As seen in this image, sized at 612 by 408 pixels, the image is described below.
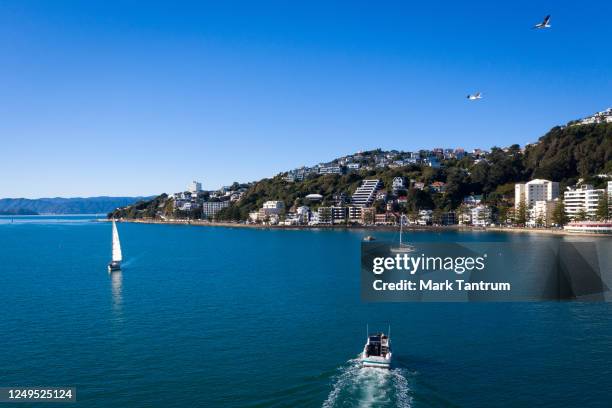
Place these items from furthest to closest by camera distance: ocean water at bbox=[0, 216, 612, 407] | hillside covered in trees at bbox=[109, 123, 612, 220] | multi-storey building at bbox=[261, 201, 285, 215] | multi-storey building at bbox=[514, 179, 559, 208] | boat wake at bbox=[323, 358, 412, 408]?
multi-storey building at bbox=[261, 201, 285, 215] → hillside covered in trees at bbox=[109, 123, 612, 220] → multi-storey building at bbox=[514, 179, 559, 208] → ocean water at bbox=[0, 216, 612, 407] → boat wake at bbox=[323, 358, 412, 408]

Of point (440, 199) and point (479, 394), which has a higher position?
point (440, 199)

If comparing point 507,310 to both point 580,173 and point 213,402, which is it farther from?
point 580,173

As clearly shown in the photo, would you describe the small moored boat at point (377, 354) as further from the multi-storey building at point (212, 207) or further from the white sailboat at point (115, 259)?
the multi-storey building at point (212, 207)

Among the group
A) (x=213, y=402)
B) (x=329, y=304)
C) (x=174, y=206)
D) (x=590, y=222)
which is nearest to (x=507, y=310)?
(x=329, y=304)

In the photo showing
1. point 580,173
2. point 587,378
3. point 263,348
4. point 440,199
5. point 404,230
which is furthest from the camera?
point 440,199

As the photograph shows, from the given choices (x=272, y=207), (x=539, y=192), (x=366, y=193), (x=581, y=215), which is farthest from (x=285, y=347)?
(x=272, y=207)

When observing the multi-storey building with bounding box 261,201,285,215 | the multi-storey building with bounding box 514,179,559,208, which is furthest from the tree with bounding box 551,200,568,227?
the multi-storey building with bounding box 261,201,285,215

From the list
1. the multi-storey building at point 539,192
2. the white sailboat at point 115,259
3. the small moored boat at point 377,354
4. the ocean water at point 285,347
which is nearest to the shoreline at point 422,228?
the multi-storey building at point 539,192

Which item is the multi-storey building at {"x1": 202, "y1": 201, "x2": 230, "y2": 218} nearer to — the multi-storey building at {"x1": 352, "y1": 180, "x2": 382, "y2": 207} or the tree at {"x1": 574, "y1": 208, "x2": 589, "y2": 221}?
the multi-storey building at {"x1": 352, "y1": 180, "x2": 382, "y2": 207}
